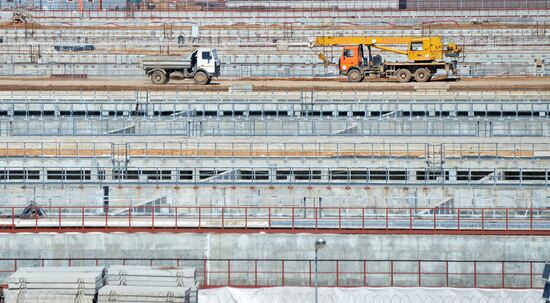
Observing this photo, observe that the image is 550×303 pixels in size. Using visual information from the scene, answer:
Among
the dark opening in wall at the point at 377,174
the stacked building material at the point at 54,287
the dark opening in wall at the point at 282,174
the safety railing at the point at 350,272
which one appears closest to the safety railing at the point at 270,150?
the dark opening in wall at the point at 377,174

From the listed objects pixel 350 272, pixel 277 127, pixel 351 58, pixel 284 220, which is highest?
pixel 351 58

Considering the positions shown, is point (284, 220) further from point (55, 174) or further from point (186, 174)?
point (55, 174)

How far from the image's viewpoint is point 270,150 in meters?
56.2

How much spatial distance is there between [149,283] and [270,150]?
76.2ft

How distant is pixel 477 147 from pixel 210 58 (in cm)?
2533

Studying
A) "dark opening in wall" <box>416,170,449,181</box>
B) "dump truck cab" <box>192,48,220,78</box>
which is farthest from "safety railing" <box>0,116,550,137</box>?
"dump truck cab" <box>192,48,220,78</box>

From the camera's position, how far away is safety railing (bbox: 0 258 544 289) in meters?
39.5

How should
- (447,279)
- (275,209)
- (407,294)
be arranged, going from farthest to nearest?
(275,209) < (447,279) < (407,294)

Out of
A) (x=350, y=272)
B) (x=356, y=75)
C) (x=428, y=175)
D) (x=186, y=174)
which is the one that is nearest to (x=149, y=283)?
(x=350, y=272)

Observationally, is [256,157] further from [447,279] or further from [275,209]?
[447,279]

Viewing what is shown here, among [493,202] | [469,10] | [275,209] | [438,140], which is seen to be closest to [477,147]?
[438,140]

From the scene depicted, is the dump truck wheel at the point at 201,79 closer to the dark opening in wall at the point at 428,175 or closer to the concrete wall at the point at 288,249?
the dark opening in wall at the point at 428,175

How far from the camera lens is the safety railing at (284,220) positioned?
41594 mm

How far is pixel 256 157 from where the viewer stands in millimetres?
52969
